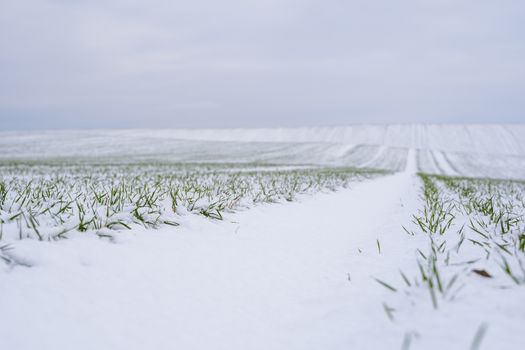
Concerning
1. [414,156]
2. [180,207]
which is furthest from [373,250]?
[414,156]

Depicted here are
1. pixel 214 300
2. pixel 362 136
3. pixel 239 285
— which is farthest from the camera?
pixel 362 136

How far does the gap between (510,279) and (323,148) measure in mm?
55201

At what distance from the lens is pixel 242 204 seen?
5.55m

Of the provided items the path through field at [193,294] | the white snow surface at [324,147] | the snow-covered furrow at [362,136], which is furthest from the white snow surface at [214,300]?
the snow-covered furrow at [362,136]

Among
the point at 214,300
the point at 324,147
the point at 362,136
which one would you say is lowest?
the point at 214,300

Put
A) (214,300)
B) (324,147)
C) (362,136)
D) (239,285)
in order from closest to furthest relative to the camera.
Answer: (214,300)
(239,285)
(324,147)
(362,136)

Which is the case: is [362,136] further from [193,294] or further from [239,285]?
[193,294]

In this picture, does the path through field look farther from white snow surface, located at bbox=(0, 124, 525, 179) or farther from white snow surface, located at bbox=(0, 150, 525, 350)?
white snow surface, located at bbox=(0, 124, 525, 179)

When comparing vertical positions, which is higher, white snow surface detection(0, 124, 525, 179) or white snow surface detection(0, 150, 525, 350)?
white snow surface detection(0, 124, 525, 179)

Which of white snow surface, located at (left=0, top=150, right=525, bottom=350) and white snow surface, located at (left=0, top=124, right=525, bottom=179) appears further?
white snow surface, located at (left=0, top=124, right=525, bottom=179)

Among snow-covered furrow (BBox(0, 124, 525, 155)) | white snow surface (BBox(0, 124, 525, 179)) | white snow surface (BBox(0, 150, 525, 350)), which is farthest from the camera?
snow-covered furrow (BBox(0, 124, 525, 155))

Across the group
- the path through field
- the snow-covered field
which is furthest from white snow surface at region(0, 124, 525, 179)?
the path through field

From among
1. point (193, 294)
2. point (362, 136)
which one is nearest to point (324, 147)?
point (362, 136)

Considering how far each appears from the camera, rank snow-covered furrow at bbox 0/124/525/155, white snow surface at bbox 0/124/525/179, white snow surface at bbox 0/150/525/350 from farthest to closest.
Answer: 1. snow-covered furrow at bbox 0/124/525/155
2. white snow surface at bbox 0/124/525/179
3. white snow surface at bbox 0/150/525/350
